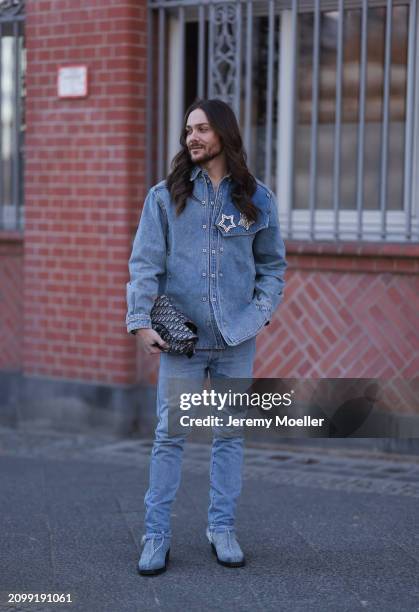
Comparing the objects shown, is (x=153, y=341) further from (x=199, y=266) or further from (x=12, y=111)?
(x=12, y=111)

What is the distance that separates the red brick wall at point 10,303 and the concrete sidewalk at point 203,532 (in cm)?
124

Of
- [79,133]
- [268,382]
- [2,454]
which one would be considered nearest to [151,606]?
[268,382]

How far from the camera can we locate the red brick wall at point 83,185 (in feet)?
25.1

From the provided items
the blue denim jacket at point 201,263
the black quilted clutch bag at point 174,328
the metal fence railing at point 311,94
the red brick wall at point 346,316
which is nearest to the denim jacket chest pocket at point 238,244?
the blue denim jacket at point 201,263

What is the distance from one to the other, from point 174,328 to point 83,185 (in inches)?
141

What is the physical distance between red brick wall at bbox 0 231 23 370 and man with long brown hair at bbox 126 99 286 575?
13.1 ft

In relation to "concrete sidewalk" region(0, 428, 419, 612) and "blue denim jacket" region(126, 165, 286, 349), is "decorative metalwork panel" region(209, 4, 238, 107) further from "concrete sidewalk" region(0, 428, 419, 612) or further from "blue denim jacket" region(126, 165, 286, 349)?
"blue denim jacket" region(126, 165, 286, 349)

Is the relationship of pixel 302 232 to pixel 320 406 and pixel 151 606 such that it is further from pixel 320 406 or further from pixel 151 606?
pixel 151 606

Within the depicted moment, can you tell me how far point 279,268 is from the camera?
4.81m

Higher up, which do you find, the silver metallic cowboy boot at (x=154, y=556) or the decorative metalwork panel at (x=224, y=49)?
the decorative metalwork panel at (x=224, y=49)

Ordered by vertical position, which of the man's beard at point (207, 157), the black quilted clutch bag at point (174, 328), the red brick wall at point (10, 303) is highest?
the man's beard at point (207, 157)

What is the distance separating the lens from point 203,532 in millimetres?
5281

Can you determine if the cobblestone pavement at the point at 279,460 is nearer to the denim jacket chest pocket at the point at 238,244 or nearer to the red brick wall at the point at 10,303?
the red brick wall at the point at 10,303

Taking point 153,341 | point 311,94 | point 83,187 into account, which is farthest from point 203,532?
point 311,94
